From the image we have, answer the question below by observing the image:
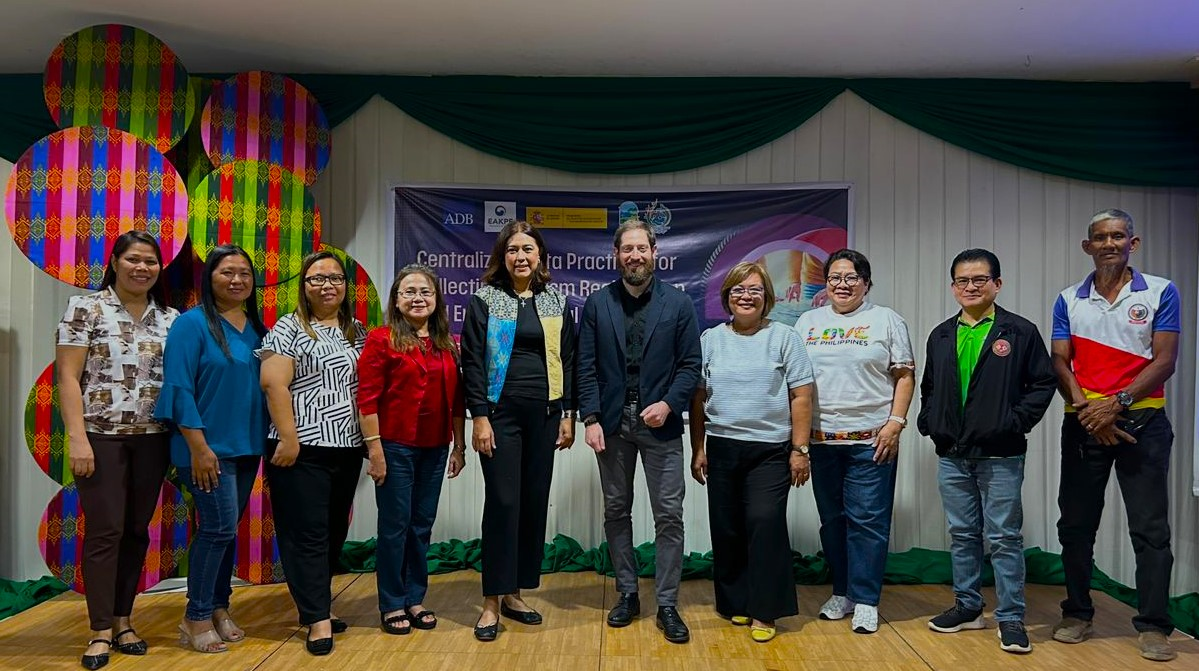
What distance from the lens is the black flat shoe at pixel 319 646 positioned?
3078 mm

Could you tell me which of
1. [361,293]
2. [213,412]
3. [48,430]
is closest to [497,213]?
[361,293]

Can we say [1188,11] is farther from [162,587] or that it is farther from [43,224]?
[162,587]

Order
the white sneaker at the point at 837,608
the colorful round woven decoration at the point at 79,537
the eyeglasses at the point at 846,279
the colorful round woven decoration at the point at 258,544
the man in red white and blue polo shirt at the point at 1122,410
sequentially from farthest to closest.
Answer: the colorful round woven decoration at the point at 258,544
the colorful round woven decoration at the point at 79,537
the white sneaker at the point at 837,608
the eyeglasses at the point at 846,279
the man in red white and blue polo shirt at the point at 1122,410

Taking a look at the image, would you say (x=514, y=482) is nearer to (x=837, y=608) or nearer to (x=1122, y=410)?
(x=837, y=608)

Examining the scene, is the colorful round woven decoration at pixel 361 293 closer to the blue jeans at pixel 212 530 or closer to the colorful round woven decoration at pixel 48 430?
the blue jeans at pixel 212 530

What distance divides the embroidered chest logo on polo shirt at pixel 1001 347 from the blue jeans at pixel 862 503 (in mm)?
597

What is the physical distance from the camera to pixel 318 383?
3076 millimetres

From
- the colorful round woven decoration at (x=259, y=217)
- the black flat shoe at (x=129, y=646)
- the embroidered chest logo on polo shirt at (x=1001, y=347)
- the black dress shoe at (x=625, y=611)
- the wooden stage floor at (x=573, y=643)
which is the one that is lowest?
the wooden stage floor at (x=573, y=643)

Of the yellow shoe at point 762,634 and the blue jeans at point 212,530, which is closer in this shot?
the blue jeans at point 212,530

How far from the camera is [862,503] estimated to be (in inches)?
135

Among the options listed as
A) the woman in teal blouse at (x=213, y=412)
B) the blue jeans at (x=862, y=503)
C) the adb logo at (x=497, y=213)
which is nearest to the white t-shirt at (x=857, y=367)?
the blue jeans at (x=862, y=503)

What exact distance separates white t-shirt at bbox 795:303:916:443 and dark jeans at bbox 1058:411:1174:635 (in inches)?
28.4

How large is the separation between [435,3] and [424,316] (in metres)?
1.45

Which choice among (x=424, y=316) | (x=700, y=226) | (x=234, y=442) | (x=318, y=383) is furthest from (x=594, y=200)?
(x=234, y=442)
